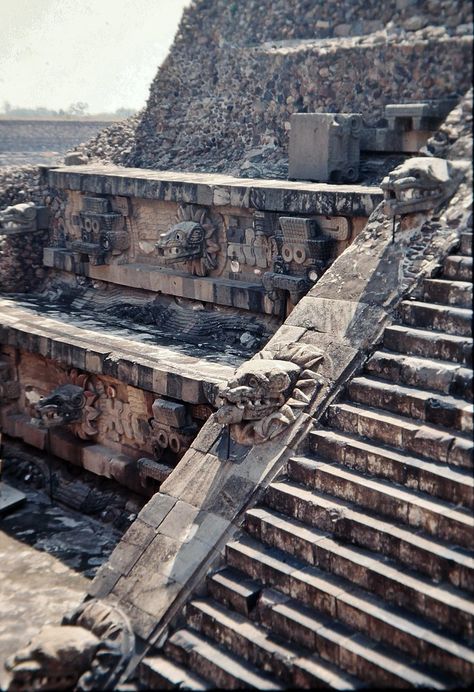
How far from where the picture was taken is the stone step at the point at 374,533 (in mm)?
5613

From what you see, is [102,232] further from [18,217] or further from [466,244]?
[466,244]

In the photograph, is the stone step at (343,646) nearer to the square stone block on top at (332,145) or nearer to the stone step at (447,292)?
the stone step at (447,292)

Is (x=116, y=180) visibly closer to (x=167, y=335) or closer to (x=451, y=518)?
(x=167, y=335)

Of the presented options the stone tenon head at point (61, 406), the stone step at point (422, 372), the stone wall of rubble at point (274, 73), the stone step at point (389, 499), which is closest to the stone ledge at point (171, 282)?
the stone tenon head at point (61, 406)

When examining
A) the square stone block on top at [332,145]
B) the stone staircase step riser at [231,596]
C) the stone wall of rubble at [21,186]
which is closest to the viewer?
the stone staircase step riser at [231,596]

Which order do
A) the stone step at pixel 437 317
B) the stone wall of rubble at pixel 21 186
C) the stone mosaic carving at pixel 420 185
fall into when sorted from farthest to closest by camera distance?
the stone wall of rubble at pixel 21 186, the stone mosaic carving at pixel 420 185, the stone step at pixel 437 317

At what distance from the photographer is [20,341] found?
454 inches

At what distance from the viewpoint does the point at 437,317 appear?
22.8 feet

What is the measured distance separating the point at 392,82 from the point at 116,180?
3768mm

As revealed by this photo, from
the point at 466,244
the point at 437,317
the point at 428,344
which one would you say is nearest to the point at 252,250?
the point at 466,244

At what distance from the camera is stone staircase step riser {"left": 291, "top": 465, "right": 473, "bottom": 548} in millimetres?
5766

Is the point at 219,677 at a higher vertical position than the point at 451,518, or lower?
lower

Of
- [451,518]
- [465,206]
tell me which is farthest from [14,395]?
[451,518]

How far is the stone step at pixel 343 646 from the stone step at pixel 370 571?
29 centimetres
